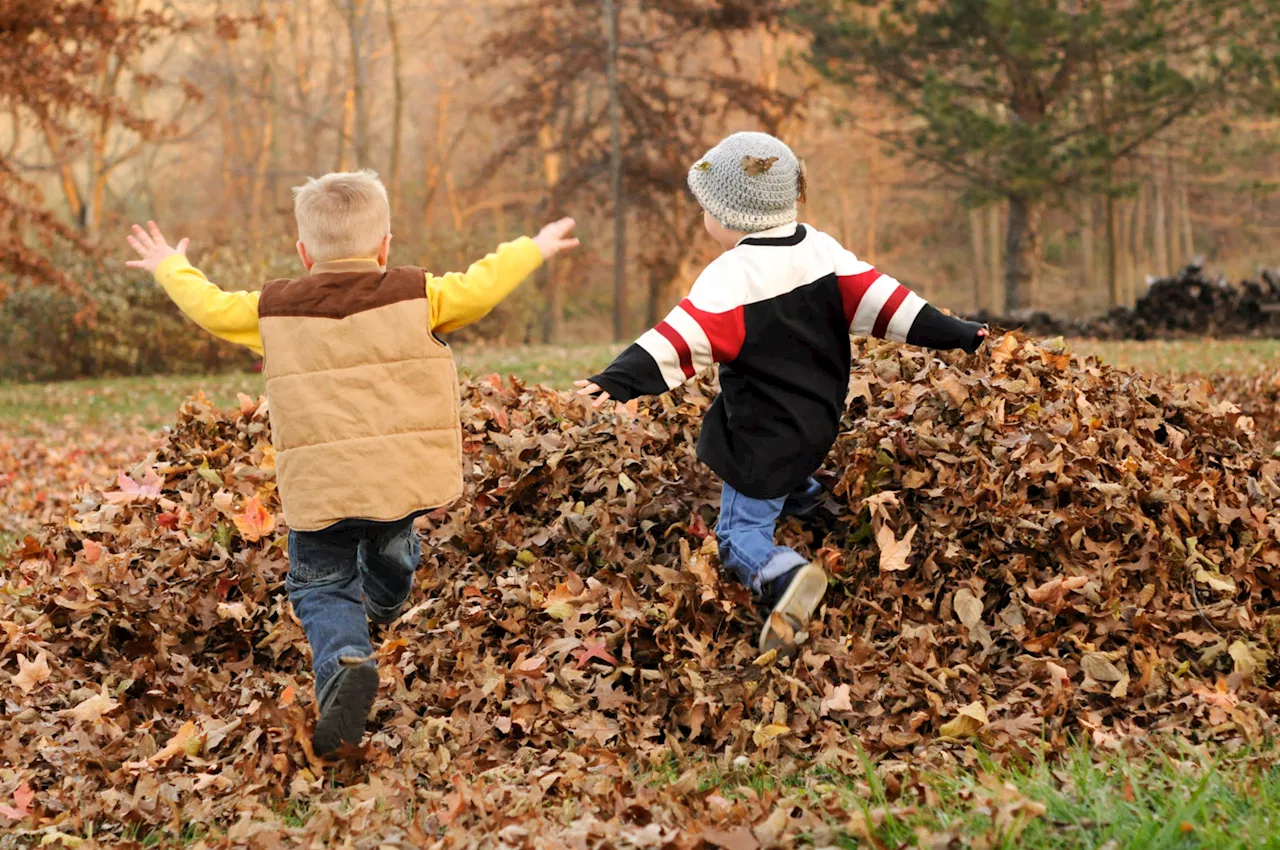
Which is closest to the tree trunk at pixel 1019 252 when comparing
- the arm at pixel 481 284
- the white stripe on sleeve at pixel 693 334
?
the white stripe on sleeve at pixel 693 334

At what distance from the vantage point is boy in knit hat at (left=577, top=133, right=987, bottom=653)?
3.94 m

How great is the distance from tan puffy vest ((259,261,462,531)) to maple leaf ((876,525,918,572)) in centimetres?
165

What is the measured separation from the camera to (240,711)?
159 inches

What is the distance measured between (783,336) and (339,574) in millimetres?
1668

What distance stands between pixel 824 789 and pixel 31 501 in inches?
287

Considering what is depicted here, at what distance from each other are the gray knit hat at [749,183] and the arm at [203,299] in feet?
5.05

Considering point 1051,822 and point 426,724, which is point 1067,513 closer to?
point 1051,822

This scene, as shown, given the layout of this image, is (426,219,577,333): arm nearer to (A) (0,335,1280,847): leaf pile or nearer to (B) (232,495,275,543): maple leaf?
(A) (0,335,1280,847): leaf pile

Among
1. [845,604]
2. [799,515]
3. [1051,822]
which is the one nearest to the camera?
[1051,822]

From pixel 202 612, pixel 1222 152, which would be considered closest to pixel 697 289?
pixel 202 612

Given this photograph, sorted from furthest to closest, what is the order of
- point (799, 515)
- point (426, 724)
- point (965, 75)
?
point (965, 75) < point (799, 515) < point (426, 724)

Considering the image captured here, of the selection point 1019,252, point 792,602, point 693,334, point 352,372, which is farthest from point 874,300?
point 1019,252

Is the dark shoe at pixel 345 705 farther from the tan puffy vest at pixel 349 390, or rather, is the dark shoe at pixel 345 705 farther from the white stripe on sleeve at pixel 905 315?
the white stripe on sleeve at pixel 905 315

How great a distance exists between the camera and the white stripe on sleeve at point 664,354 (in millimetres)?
3824
